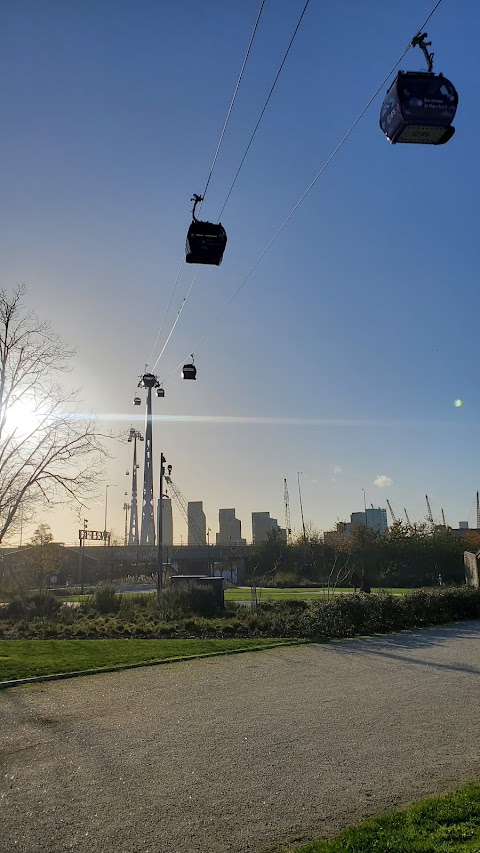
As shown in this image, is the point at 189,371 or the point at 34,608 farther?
the point at 34,608

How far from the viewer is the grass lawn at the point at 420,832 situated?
190 inches

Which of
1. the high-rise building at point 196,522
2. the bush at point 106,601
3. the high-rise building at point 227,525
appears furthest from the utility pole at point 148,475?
the high-rise building at point 227,525

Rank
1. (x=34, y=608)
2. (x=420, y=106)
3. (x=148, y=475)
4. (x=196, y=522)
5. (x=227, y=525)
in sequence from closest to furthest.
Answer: (x=420, y=106) < (x=34, y=608) < (x=148, y=475) < (x=196, y=522) < (x=227, y=525)

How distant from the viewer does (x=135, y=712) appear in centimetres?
962

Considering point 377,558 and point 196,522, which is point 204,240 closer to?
point 377,558

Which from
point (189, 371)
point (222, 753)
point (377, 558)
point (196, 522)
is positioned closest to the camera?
point (222, 753)

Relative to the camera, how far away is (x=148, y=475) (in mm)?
79562

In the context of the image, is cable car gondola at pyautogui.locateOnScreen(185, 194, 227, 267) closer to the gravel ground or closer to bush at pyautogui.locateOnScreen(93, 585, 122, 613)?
the gravel ground

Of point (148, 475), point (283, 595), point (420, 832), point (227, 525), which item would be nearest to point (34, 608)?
point (283, 595)

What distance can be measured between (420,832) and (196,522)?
476 ft

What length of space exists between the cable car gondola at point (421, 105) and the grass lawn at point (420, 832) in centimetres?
728

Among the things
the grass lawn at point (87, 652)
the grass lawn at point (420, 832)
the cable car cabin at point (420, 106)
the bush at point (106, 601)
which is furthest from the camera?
the bush at point (106, 601)

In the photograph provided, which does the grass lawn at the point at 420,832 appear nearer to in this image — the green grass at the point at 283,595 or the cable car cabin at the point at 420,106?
the cable car cabin at the point at 420,106

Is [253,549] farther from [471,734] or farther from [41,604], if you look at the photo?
[471,734]
